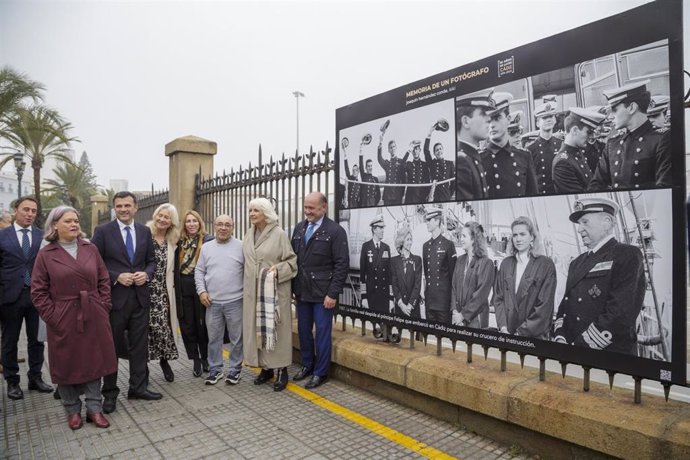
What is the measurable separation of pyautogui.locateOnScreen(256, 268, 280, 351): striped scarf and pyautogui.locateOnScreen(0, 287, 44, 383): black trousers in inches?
91.4

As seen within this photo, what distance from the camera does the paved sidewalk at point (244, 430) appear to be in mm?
3408

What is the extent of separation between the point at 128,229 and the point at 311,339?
2202 millimetres

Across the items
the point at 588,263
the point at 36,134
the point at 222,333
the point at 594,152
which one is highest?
the point at 36,134

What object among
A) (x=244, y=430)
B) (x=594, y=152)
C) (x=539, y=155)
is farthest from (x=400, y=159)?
(x=244, y=430)

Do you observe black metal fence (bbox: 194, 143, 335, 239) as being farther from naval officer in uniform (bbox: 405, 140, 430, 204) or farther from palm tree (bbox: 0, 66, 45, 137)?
palm tree (bbox: 0, 66, 45, 137)

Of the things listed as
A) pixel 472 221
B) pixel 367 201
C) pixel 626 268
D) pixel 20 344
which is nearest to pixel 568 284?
pixel 626 268

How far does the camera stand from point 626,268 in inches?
114

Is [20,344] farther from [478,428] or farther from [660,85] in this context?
[660,85]

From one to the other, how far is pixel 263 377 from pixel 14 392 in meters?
2.42

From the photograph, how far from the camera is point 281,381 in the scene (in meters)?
4.83

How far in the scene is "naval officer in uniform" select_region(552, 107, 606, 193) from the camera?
3055 mm

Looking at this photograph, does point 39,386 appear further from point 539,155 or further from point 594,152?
point 594,152

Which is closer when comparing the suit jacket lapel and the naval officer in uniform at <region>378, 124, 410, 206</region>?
the suit jacket lapel

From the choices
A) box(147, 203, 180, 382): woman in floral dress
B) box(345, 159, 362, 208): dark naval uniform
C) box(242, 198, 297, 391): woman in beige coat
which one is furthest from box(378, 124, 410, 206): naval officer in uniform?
box(147, 203, 180, 382): woman in floral dress
